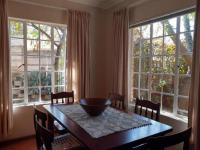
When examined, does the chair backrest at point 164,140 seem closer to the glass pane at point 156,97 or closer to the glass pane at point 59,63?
the glass pane at point 156,97

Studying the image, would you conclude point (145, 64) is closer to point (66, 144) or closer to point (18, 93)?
point (66, 144)

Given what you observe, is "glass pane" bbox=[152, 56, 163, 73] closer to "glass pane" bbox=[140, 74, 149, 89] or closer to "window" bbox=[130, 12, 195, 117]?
"window" bbox=[130, 12, 195, 117]

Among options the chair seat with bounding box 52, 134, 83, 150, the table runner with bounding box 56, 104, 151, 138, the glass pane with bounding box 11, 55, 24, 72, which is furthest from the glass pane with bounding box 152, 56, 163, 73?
the glass pane with bounding box 11, 55, 24, 72

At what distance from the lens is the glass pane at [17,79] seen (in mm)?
2977

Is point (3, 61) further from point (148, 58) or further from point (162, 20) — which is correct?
point (162, 20)

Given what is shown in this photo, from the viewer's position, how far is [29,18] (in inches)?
116

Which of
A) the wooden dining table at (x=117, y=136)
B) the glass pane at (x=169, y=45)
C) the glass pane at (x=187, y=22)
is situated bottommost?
the wooden dining table at (x=117, y=136)

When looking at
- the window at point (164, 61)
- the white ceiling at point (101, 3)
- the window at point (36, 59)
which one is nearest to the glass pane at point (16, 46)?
the window at point (36, 59)

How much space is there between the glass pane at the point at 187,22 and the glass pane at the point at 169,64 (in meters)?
0.42

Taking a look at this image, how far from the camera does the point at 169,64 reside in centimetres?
252

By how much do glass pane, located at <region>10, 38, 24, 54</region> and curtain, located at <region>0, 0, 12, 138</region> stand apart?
0.93 feet

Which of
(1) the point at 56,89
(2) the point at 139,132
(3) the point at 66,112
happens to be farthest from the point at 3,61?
(2) the point at 139,132

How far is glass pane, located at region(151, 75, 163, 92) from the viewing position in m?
2.66

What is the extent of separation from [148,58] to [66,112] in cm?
163
